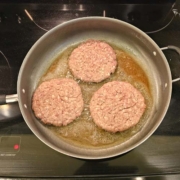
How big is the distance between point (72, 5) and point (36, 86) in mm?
488

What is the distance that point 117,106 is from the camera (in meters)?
1.07

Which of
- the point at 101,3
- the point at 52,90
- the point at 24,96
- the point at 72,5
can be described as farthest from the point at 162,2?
the point at 24,96

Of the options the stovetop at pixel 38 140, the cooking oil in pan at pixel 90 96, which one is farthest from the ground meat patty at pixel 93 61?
the stovetop at pixel 38 140

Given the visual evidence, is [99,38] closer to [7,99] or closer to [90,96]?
[90,96]

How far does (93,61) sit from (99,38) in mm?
154

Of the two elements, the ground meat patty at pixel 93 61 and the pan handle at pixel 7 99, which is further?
the ground meat patty at pixel 93 61

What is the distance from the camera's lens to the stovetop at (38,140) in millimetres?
974

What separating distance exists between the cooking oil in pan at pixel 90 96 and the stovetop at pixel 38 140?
7cm

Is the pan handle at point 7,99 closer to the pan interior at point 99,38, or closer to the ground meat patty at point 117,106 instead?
the pan interior at point 99,38

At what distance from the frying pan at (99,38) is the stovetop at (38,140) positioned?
0.04 meters

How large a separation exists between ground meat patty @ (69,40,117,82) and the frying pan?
0.08 m

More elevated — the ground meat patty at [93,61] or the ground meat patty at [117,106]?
the ground meat patty at [93,61]

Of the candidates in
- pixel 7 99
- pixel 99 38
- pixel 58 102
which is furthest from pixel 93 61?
pixel 7 99

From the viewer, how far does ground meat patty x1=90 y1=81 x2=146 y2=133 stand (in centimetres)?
105
